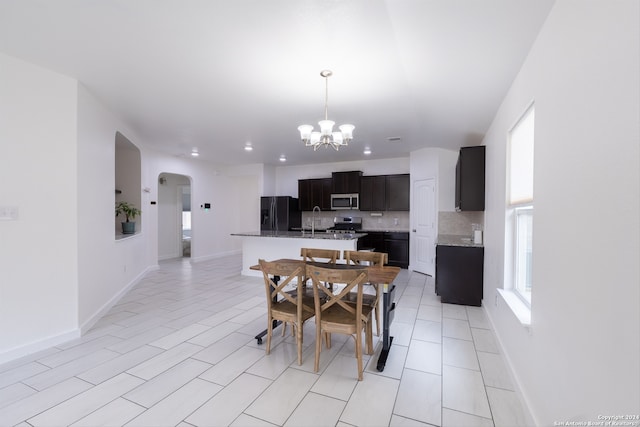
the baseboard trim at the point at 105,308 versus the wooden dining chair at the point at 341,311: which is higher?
the wooden dining chair at the point at 341,311

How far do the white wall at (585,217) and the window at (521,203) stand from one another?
0.55 metres

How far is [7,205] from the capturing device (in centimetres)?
248

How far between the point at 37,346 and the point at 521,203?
14.6 ft

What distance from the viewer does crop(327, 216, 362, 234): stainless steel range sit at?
7.10 meters

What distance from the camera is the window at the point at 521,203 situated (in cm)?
232

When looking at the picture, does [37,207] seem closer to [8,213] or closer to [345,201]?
[8,213]

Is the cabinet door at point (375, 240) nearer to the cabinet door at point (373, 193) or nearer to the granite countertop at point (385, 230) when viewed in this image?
the granite countertop at point (385, 230)

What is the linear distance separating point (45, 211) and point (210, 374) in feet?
7.28

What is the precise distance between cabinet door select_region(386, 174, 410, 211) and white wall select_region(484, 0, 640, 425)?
15.2 feet

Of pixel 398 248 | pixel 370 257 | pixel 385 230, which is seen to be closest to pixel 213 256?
pixel 385 230

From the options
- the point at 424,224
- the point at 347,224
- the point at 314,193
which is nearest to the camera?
the point at 424,224

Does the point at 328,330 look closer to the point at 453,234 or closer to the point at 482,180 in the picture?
the point at 482,180

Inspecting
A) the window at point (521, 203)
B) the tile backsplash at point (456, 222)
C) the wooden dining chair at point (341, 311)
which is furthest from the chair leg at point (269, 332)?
the tile backsplash at point (456, 222)

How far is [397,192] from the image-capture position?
667 centimetres
